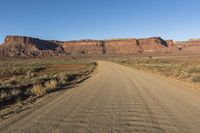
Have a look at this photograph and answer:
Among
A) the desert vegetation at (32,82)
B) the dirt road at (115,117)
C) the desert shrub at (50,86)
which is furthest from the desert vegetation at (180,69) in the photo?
the desert vegetation at (32,82)

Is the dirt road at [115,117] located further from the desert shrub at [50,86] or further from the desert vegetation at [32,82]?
the desert shrub at [50,86]

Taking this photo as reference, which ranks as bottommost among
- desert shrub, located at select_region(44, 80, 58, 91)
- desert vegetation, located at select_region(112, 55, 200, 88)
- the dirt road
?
desert vegetation, located at select_region(112, 55, 200, 88)

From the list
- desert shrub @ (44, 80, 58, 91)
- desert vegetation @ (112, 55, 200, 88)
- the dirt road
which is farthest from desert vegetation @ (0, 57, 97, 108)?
desert vegetation @ (112, 55, 200, 88)

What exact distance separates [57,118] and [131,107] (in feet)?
9.65

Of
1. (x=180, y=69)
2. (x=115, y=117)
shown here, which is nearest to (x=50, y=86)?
(x=115, y=117)

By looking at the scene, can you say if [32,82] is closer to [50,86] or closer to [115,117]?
[50,86]

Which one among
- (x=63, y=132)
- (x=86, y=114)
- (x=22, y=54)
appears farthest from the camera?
(x=22, y=54)

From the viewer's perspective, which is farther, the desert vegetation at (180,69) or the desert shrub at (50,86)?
the desert vegetation at (180,69)

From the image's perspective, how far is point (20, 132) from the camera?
21.1 feet

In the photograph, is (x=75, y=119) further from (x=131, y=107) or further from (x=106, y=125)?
(x=131, y=107)

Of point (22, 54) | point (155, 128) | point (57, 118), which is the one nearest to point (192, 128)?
point (155, 128)

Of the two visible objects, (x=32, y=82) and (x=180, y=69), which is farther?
(x=180, y=69)

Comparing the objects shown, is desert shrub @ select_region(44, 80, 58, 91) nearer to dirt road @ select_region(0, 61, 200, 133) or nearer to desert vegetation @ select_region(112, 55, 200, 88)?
dirt road @ select_region(0, 61, 200, 133)

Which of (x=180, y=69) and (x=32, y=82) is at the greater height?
(x=32, y=82)
